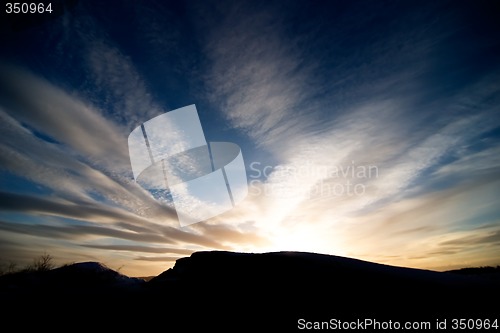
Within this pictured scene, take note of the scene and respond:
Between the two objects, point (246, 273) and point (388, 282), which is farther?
point (246, 273)

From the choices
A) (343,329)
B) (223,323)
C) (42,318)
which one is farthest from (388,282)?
(42,318)

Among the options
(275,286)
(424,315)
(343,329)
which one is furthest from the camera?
(275,286)

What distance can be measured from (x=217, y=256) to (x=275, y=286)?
2.44 meters

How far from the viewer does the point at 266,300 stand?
4.02 meters

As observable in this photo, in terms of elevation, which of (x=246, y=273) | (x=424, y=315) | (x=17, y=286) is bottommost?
(x=17, y=286)

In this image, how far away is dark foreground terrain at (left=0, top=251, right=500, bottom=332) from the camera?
356 centimetres

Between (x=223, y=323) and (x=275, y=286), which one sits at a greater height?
(x=275, y=286)

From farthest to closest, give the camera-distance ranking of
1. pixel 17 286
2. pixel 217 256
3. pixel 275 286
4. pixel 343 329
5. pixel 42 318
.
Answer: pixel 17 286 → pixel 217 256 → pixel 275 286 → pixel 42 318 → pixel 343 329

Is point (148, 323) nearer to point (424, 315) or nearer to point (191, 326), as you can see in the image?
point (191, 326)

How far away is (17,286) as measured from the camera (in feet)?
29.2

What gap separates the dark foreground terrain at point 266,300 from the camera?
3.56 meters

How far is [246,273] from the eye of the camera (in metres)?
4.98

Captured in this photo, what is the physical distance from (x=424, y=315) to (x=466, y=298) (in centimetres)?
133

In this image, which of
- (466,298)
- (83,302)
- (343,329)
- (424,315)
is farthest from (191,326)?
(466,298)
